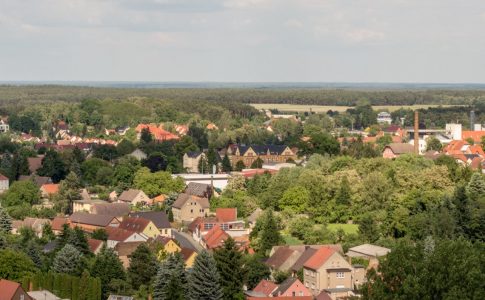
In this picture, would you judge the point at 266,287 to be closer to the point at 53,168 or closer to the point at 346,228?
the point at 346,228

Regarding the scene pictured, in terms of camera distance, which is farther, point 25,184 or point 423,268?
point 25,184

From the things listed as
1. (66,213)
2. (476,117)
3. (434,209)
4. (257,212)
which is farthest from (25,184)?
(476,117)

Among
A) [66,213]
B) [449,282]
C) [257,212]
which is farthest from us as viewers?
[66,213]

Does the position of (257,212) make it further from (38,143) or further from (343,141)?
(38,143)

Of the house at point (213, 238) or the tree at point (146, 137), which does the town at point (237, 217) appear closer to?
the house at point (213, 238)

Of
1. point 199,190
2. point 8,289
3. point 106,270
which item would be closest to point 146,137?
point 199,190

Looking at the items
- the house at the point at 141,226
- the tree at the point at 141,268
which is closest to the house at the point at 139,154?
the house at the point at 141,226
